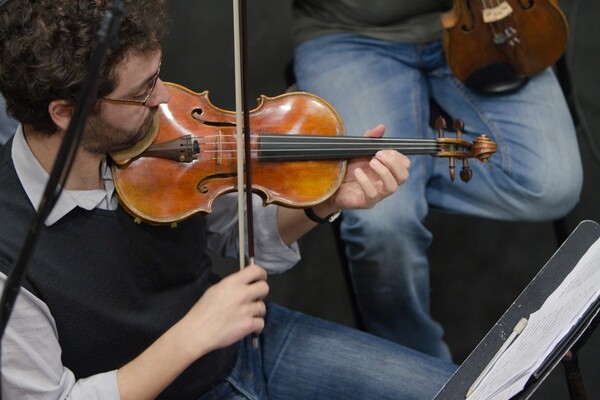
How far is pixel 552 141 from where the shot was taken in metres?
1.90

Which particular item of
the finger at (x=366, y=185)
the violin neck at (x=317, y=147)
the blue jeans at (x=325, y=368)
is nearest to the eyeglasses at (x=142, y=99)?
the violin neck at (x=317, y=147)

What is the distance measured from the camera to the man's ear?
1159 mm

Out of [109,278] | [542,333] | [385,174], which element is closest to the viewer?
[542,333]

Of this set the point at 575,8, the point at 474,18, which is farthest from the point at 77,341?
the point at 575,8

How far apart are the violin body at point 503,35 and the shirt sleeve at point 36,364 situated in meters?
1.11

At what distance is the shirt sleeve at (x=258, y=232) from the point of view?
4.91 ft

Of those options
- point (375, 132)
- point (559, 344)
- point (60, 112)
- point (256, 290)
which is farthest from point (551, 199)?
point (60, 112)

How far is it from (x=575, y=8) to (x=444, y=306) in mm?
1056

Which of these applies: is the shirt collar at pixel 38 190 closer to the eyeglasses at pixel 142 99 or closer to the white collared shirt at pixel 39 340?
the white collared shirt at pixel 39 340

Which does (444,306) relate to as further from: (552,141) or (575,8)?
(575,8)

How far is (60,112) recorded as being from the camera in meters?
1.17

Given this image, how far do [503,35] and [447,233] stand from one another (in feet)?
2.18

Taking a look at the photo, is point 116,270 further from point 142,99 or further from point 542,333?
point 542,333

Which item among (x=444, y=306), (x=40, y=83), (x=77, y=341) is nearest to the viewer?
(x=40, y=83)
